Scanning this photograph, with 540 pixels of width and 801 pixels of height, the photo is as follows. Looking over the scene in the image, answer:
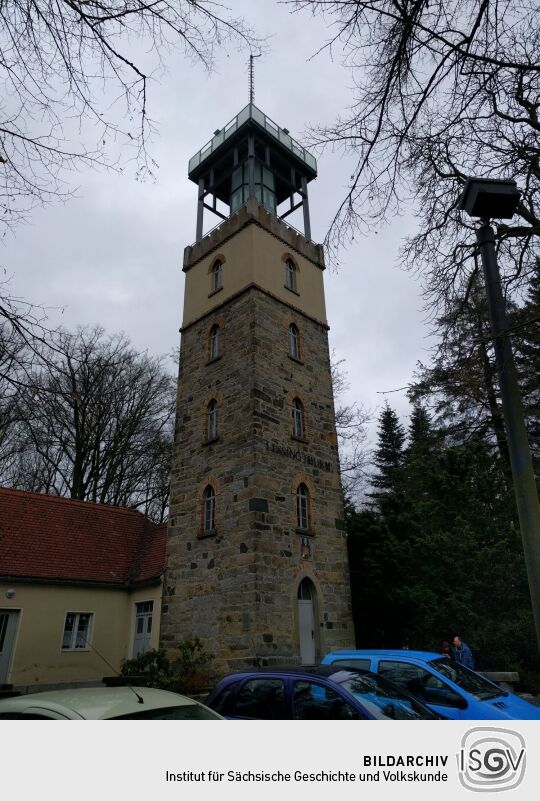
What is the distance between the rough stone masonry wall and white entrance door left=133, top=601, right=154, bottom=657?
2.51m

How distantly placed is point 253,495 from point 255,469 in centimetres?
72

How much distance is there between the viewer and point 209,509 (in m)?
15.2

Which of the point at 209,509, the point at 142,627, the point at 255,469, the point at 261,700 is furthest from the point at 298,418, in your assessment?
the point at 261,700

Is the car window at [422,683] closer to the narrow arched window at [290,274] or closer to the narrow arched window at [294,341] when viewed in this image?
the narrow arched window at [294,341]

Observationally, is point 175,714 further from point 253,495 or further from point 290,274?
point 290,274

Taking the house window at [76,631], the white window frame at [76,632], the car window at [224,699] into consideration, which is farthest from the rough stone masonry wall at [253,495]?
the car window at [224,699]

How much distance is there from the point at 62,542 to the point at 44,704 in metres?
16.3

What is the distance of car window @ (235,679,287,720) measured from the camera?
205 inches

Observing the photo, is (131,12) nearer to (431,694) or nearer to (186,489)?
(431,694)

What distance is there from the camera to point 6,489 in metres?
18.6

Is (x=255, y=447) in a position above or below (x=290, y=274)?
below

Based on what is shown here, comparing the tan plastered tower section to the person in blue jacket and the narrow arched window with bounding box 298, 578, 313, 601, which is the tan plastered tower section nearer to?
the narrow arched window with bounding box 298, 578, 313, 601

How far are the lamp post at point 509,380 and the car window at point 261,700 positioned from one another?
278 centimetres

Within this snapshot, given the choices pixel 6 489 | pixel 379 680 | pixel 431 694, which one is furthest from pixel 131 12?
pixel 6 489
